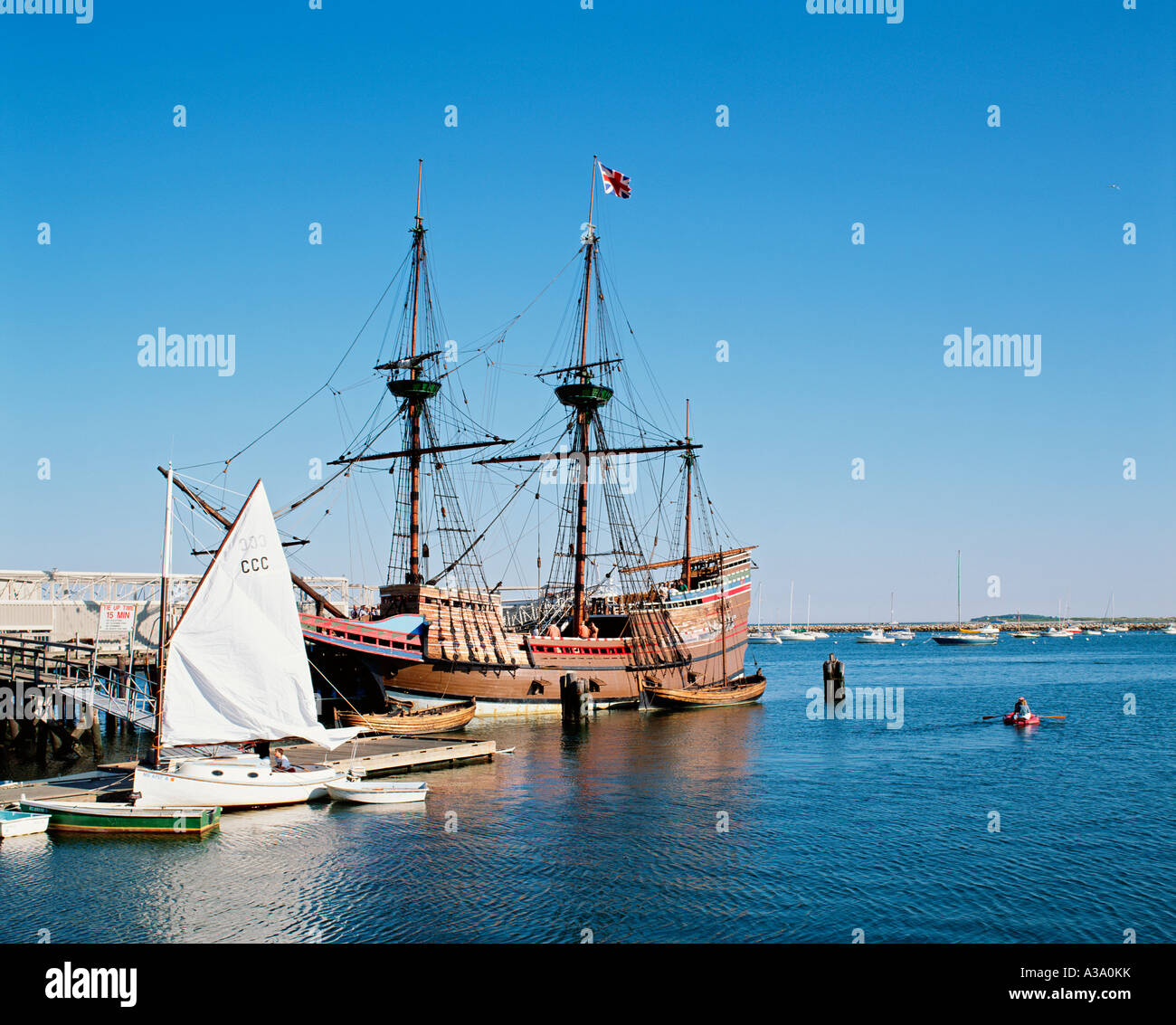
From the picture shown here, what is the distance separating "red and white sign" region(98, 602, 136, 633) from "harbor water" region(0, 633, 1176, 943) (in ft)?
91.8

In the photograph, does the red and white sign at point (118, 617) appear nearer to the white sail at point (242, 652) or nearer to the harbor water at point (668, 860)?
the harbor water at point (668, 860)

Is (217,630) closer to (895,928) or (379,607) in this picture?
(895,928)

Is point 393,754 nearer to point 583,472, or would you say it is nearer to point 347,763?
point 347,763

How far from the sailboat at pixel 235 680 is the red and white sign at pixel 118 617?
27.3 m

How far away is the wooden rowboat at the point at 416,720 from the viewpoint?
5000 centimetres

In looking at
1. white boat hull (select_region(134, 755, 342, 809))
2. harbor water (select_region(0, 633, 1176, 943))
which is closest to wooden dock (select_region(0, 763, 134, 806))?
white boat hull (select_region(134, 755, 342, 809))

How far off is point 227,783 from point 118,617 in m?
31.3

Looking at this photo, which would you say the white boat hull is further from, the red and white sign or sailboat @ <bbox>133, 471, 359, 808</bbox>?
the red and white sign

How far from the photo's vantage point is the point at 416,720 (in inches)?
2068

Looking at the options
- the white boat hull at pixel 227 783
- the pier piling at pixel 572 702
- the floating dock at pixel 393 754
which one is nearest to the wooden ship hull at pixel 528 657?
the pier piling at pixel 572 702

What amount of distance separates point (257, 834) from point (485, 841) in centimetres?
753

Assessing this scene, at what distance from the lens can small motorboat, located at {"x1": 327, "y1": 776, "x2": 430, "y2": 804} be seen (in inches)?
1387
